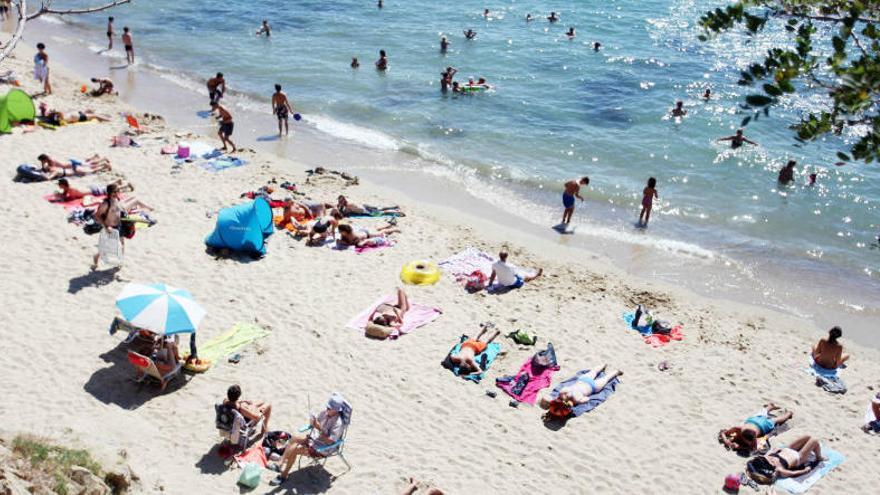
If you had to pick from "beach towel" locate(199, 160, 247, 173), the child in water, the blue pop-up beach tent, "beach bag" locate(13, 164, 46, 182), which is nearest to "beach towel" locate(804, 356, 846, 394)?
the child in water

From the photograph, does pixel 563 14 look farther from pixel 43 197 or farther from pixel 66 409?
pixel 66 409

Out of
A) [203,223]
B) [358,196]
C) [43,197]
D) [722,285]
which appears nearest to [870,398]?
[722,285]

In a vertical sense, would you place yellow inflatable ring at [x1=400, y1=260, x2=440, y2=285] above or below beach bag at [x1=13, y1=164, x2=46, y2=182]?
below

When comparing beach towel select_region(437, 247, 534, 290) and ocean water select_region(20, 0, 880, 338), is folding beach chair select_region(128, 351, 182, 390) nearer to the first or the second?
beach towel select_region(437, 247, 534, 290)

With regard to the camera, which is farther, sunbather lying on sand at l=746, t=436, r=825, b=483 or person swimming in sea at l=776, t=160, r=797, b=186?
person swimming in sea at l=776, t=160, r=797, b=186

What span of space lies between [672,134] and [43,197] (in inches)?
665

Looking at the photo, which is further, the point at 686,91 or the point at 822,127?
the point at 686,91

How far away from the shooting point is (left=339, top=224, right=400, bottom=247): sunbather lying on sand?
14189mm

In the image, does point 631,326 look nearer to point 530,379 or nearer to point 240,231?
point 530,379

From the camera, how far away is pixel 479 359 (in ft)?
Answer: 36.2

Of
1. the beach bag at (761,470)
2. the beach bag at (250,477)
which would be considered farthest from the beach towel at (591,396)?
the beach bag at (250,477)

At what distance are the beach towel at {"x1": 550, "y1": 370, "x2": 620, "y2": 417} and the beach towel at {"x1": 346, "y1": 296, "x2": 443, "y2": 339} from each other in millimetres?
2441

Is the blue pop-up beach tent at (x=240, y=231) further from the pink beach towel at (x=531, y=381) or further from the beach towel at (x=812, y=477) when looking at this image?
the beach towel at (x=812, y=477)

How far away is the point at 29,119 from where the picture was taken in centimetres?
1791
